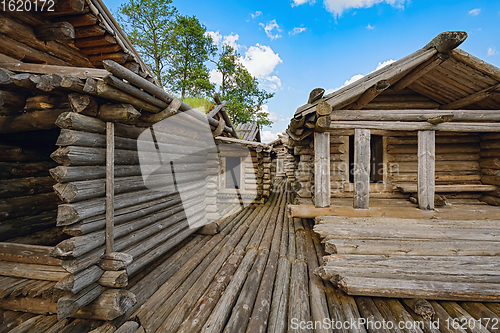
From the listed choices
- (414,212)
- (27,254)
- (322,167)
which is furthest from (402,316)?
(27,254)

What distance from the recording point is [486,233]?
3.46 metres

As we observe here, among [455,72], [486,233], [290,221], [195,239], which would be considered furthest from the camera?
[290,221]

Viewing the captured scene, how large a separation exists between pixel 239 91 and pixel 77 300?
21551 mm

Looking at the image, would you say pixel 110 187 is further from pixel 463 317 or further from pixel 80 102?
pixel 463 317

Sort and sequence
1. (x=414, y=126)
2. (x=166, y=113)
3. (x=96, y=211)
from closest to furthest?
(x=96, y=211) < (x=166, y=113) < (x=414, y=126)

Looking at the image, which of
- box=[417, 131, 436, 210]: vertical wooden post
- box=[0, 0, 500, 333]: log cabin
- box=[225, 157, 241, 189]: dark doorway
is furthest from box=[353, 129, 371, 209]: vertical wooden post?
box=[225, 157, 241, 189]: dark doorway

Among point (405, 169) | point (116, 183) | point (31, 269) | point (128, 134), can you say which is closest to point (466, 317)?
point (405, 169)

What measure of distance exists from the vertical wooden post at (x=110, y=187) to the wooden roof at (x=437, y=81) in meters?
3.62

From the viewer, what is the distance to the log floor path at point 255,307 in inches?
82.7

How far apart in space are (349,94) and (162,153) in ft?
14.4

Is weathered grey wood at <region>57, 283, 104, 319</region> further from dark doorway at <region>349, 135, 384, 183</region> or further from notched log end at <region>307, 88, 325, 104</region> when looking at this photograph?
dark doorway at <region>349, 135, 384, 183</region>

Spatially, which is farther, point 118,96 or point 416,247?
point 416,247

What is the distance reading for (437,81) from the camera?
4633 mm

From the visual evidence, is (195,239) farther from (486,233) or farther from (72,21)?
(486,233)
